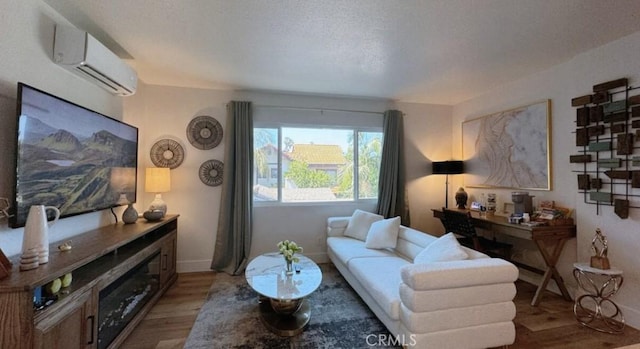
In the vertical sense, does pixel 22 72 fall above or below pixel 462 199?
above

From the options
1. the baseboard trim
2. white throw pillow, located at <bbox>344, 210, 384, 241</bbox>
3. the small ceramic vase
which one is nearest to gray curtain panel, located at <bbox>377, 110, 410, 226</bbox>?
white throw pillow, located at <bbox>344, 210, 384, 241</bbox>

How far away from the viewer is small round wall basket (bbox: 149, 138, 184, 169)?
358 centimetres

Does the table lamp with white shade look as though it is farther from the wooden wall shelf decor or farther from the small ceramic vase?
the wooden wall shelf decor

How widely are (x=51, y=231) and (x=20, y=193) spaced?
511 mm

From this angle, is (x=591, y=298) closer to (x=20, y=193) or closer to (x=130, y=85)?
(x=20, y=193)

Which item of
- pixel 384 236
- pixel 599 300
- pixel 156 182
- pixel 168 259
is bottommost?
pixel 599 300

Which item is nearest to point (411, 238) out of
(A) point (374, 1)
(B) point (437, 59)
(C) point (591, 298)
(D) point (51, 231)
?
(C) point (591, 298)

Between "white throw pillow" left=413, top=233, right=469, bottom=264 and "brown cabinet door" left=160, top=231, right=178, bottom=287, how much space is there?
2.65 metres

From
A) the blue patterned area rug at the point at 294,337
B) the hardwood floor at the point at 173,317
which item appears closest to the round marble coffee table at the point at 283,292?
the blue patterned area rug at the point at 294,337

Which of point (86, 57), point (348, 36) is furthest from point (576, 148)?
point (86, 57)

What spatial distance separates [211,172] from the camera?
12.2 ft

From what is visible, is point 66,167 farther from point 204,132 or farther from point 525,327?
point 525,327

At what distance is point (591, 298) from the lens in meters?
2.60
